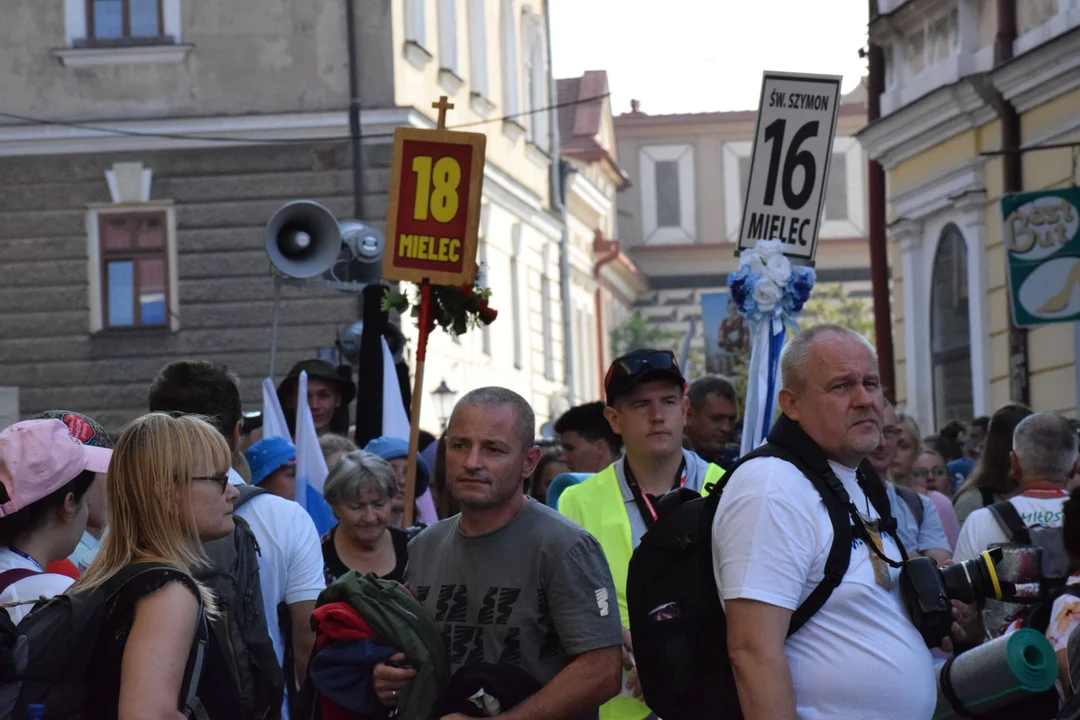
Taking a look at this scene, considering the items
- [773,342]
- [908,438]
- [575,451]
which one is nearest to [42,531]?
[773,342]

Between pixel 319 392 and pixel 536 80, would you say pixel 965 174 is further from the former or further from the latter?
pixel 536 80

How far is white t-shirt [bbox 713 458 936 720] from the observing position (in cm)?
432

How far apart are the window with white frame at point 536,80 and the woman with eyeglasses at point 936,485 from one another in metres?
24.2

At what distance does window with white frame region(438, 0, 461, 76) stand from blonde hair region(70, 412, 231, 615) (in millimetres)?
24600

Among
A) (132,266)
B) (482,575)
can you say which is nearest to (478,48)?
(132,266)

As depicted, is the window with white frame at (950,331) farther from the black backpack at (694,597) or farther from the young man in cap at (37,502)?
the young man in cap at (37,502)

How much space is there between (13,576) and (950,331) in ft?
53.1

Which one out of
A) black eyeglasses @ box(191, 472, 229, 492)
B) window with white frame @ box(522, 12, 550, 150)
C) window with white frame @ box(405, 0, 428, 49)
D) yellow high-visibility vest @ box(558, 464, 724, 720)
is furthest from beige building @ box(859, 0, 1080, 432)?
window with white frame @ box(522, 12, 550, 150)

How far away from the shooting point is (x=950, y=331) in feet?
65.3

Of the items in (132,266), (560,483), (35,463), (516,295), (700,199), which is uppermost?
(700,199)

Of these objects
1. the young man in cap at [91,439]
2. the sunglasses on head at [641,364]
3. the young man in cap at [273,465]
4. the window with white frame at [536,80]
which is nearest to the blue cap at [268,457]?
the young man in cap at [273,465]

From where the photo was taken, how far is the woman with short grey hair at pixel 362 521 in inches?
297

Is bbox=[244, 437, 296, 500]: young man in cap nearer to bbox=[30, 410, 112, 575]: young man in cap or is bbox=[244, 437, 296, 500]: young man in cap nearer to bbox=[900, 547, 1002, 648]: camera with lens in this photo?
bbox=[30, 410, 112, 575]: young man in cap

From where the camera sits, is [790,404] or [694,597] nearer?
[694,597]
